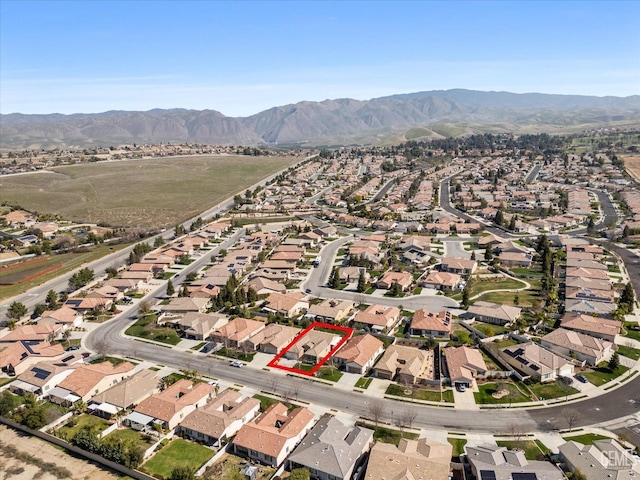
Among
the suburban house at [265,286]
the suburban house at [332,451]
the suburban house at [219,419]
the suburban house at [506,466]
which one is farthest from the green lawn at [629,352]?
the suburban house at [265,286]

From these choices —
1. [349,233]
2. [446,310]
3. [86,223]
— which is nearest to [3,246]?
[86,223]

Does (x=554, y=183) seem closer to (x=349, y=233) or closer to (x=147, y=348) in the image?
(x=349, y=233)

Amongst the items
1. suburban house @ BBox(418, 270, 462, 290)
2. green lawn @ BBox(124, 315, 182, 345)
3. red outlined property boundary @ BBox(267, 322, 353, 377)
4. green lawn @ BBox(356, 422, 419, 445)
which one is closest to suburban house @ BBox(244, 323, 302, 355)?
red outlined property boundary @ BBox(267, 322, 353, 377)

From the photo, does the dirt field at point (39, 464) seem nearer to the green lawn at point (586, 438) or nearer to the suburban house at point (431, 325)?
the suburban house at point (431, 325)

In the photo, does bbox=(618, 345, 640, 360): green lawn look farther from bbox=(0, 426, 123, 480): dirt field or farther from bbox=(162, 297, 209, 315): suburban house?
bbox=(162, 297, 209, 315): suburban house

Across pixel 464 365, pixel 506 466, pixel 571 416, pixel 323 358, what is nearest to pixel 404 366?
pixel 464 365

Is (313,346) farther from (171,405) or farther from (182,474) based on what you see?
(182,474)

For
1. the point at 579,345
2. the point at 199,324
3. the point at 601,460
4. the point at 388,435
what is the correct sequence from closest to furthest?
the point at 601,460 → the point at 388,435 → the point at 579,345 → the point at 199,324
